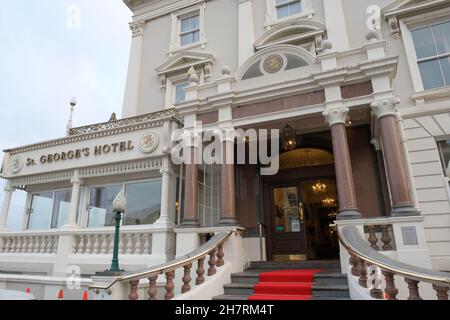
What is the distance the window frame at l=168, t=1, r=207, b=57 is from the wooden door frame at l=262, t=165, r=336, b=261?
17.8 feet

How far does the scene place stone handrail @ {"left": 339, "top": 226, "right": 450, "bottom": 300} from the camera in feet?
11.5

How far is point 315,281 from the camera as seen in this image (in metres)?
5.65

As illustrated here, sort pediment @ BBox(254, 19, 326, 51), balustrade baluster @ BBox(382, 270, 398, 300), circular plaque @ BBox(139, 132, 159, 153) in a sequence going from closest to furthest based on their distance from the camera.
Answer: balustrade baluster @ BBox(382, 270, 398, 300) < circular plaque @ BBox(139, 132, 159, 153) < pediment @ BBox(254, 19, 326, 51)

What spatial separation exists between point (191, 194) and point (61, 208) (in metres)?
5.44

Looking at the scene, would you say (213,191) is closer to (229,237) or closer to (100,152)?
(229,237)

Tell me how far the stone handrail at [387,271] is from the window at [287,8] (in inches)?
295

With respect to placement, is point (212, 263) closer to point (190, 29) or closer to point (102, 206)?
point (102, 206)

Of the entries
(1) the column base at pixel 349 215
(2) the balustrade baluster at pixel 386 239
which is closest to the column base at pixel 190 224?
(1) the column base at pixel 349 215

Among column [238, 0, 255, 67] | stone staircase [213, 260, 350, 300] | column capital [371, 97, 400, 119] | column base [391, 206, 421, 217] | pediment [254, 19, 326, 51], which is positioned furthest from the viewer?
column [238, 0, 255, 67]

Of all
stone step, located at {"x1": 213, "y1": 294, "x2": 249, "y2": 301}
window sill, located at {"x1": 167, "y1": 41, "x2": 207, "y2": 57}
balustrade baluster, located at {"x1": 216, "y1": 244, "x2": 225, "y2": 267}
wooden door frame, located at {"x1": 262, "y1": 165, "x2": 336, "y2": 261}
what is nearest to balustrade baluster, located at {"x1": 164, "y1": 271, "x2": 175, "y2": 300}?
stone step, located at {"x1": 213, "y1": 294, "x2": 249, "y2": 301}

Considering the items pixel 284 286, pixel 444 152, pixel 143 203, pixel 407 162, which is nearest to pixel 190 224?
pixel 143 203

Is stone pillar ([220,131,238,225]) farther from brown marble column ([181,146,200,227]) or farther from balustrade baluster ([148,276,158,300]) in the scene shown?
balustrade baluster ([148,276,158,300])

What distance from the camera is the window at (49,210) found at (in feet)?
33.0

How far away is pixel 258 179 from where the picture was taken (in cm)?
923
